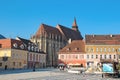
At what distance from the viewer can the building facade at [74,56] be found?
98062mm

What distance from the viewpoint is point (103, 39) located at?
3829 inches

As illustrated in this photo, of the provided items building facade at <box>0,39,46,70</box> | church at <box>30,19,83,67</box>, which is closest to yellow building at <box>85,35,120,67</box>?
building facade at <box>0,39,46,70</box>

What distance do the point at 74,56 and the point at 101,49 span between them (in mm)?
9018

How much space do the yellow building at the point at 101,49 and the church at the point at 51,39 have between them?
2375cm

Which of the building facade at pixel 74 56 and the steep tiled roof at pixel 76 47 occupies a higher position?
the steep tiled roof at pixel 76 47

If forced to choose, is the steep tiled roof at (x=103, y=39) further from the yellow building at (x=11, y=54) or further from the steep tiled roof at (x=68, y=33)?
the steep tiled roof at (x=68, y=33)

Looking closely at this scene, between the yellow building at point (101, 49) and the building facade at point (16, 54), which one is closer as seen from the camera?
the building facade at point (16, 54)

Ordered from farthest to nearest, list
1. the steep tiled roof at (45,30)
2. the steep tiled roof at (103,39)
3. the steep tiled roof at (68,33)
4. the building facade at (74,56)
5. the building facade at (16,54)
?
the steep tiled roof at (68,33) < the steep tiled roof at (45,30) < the building facade at (74,56) < the steep tiled roof at (103,39) < the building facade at (16,54)

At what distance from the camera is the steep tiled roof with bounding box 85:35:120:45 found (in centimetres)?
9569

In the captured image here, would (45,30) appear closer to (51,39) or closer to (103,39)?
(51,39)

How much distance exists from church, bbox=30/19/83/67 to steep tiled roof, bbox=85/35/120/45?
882 inches

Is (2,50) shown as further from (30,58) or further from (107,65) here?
(107,65)

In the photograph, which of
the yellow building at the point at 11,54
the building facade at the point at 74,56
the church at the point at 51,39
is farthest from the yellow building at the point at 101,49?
the church at the point at 51,39

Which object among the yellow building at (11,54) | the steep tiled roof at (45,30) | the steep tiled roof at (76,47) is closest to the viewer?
the yellow building at (11,54)
